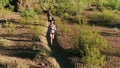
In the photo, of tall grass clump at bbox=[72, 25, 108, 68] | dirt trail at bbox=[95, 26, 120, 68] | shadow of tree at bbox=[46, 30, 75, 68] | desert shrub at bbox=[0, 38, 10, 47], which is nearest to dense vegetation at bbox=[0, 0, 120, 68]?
tall grass clump at bbox=[72, 25, 108, 68]

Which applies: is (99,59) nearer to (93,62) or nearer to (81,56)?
(93,62)

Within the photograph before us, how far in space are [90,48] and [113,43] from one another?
3.76 metres

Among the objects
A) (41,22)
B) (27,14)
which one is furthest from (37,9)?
(41,22)

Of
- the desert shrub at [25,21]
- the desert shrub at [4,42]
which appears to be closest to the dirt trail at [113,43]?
the desert shrub at [25,21]

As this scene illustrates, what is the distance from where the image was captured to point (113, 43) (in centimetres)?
2070

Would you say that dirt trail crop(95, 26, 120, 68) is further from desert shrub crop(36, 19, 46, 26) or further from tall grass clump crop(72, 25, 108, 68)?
desert shrub crop(36, 19, 46, 26)

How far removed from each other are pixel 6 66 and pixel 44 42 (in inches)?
202

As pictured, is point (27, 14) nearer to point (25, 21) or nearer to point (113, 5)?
point (25, 21)

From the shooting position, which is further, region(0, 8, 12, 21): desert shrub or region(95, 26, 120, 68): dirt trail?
region(0, 8, 12, 21): desert shrub

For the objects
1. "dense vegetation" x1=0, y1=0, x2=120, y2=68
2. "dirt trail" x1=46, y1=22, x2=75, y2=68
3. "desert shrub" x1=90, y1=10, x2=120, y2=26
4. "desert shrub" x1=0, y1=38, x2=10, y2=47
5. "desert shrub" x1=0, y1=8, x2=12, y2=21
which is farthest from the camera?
"desert shrub" x1=0, y1=8, x2=12, y2=21

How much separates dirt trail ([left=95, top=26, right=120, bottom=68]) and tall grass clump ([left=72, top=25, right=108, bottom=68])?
0.43m

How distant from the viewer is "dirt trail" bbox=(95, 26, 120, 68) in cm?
1673

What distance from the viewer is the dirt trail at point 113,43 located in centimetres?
1673

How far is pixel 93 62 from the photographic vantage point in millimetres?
15773
